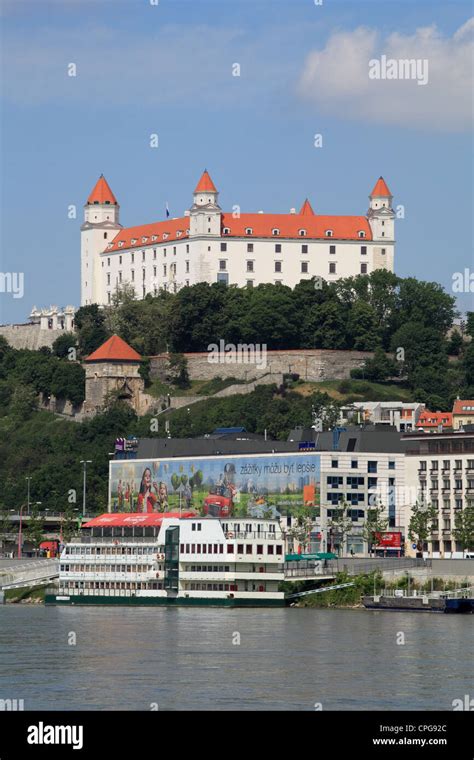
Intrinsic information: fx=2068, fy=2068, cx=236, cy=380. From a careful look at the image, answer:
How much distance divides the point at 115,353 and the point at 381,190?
33790 mm

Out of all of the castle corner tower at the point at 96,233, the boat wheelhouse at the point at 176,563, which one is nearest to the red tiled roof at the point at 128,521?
the boat wheelhouse at the point at 176,563

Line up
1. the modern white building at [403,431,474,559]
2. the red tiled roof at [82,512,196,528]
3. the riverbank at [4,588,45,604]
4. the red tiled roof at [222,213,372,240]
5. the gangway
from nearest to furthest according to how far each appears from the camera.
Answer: the gangway < the red tiled roof at [82,512,196,528] < the riverbank at [4,588,45,604] < the modern white building at [403,431,474,559] < the red tiled roof at [222,213,372,240]

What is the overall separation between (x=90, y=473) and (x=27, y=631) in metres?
67.4

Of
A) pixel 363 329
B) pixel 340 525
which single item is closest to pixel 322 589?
pixel 340 525

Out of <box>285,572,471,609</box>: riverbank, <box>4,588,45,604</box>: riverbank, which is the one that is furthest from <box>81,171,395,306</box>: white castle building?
<box>285,572,471,609</box>: riverbank

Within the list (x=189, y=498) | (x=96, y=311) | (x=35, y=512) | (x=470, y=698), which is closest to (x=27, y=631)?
(x=470, y=698)

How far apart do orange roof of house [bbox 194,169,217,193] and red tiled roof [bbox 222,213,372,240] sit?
3.39m

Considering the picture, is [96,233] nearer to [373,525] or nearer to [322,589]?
[373,525]

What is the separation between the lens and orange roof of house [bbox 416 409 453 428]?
460ft

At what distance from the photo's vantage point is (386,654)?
2601 inches

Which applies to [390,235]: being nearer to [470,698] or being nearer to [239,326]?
[239,326]

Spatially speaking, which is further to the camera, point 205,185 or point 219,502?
point 205,185

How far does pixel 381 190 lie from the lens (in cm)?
18625

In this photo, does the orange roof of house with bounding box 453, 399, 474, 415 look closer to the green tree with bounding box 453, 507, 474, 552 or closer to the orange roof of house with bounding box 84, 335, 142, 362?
the green tree with bounding box 453, 507, 474, 552
